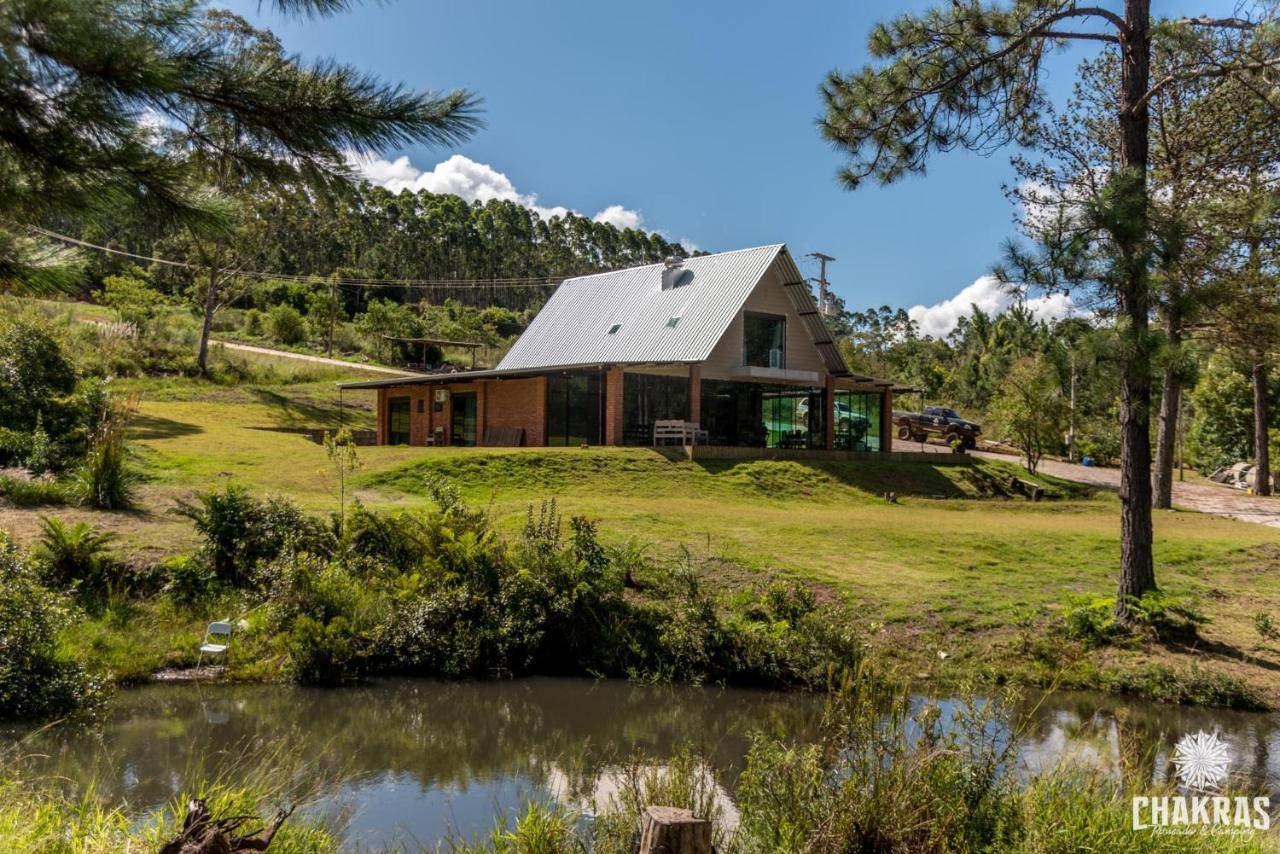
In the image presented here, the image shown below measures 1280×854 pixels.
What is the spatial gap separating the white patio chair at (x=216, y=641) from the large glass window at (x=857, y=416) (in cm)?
2413

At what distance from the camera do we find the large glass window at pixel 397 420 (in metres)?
32.1

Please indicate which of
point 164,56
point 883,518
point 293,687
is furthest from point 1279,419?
point 164,56

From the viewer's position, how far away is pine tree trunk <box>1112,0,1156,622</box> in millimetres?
7879

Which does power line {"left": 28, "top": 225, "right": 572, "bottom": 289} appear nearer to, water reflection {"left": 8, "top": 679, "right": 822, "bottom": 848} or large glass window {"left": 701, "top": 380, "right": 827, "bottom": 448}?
large glass window {"left": 701, "top": 380, "right": 827, "bottom": 448}

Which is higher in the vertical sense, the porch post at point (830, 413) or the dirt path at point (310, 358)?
the dirt path at point (310, 358)

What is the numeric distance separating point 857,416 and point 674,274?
319 inches

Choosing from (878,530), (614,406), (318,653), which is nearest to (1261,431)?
(878,530)

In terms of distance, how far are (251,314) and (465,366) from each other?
46.2 ft

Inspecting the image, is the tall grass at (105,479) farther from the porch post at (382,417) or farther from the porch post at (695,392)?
the porch post at (382,417)

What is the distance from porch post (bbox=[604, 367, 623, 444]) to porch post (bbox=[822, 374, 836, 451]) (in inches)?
322

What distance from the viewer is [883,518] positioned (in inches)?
643

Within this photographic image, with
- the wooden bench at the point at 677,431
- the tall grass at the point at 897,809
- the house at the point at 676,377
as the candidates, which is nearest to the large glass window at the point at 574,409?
the house at the point at 676,377

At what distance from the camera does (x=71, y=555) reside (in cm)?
908

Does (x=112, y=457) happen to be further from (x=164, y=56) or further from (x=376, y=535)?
(x=164, y=56)
